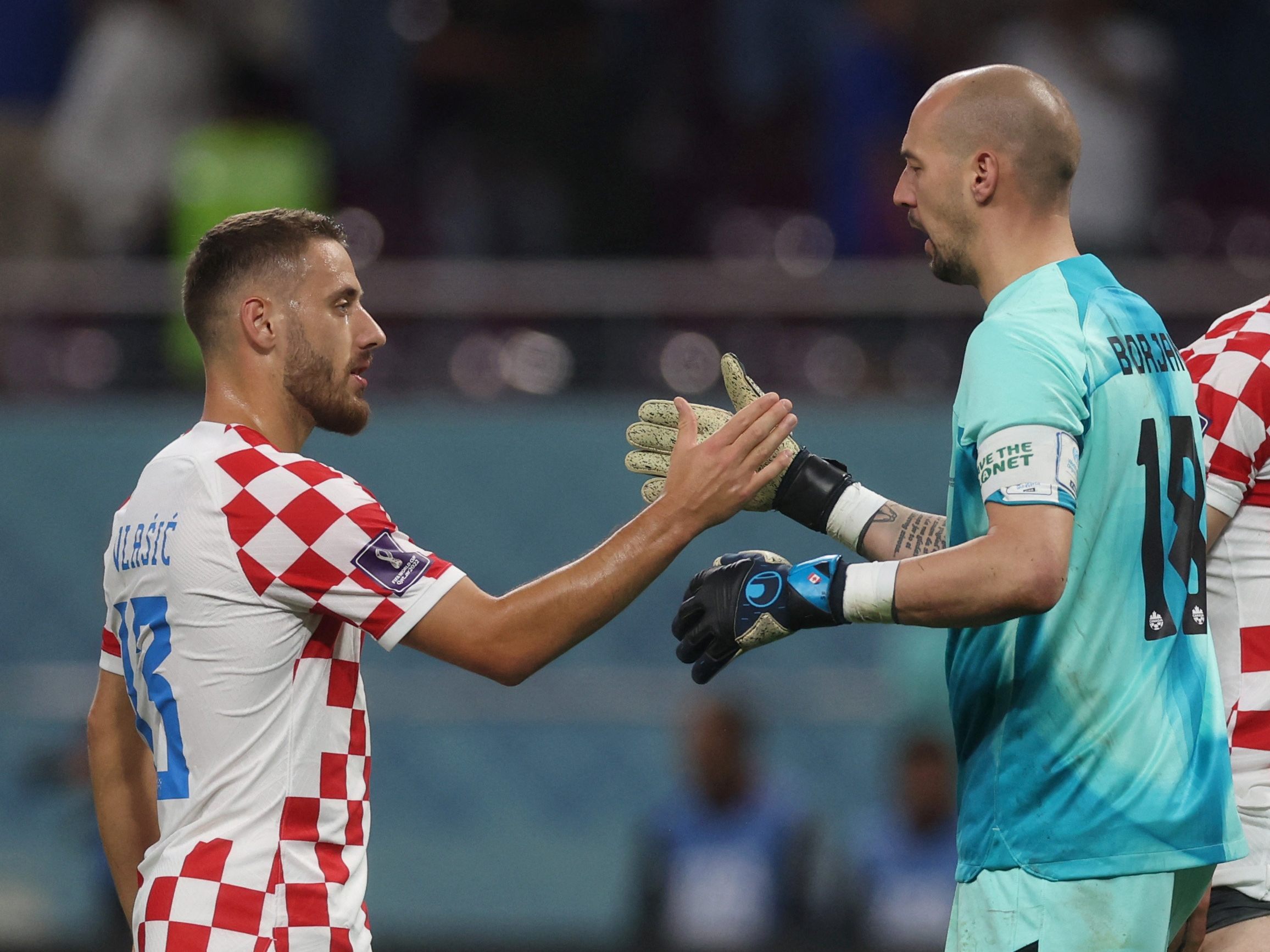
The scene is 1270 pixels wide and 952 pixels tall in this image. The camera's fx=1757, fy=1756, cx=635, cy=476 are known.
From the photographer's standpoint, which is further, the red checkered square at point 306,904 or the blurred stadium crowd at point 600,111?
the blurred stadium crowd at point 600,111

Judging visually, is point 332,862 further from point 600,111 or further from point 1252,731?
point 600,111

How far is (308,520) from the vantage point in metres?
3.75

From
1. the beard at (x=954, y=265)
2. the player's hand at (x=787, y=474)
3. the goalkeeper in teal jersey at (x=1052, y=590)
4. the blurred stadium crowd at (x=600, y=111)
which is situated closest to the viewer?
the goalkeeper in teal jersey at (x=1052, y=590)

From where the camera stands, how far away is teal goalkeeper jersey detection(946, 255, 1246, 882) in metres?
3.55

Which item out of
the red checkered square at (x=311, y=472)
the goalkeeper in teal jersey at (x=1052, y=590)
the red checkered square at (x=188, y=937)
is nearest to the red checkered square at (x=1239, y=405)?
the goalkeeper in teal jersey at (x=1052, y=590)

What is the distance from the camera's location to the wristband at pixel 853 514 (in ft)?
14.3

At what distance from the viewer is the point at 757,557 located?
3.85 m

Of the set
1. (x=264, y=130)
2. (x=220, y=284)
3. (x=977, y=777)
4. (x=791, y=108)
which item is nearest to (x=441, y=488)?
(x=264, y=130)

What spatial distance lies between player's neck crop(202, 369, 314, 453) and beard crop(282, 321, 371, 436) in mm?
39

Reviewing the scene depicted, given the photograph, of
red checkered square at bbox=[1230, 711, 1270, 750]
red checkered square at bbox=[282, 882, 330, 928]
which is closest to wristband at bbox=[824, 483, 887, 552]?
red checkered square at bbox=[1230, 711, 1270, 750]

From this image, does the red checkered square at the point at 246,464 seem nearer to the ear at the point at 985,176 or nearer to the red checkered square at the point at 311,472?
the red checkered square at the point at 311,472

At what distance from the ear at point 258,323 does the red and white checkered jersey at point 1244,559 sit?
217 cm

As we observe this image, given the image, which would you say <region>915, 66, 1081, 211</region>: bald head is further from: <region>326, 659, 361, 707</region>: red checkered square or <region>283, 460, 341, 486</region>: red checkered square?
<region>326, 659, 361, 707</region>: red checkered square

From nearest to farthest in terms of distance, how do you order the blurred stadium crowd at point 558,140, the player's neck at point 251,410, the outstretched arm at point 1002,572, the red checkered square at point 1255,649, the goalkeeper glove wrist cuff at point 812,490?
the outstretched arm at point 1002,572
the player's neck at point 251,410
the red checkered square at point 1255,649
the goalkeeper glove wrist cuff at point 812,490
the blurred stadium crowd at point 558,140
